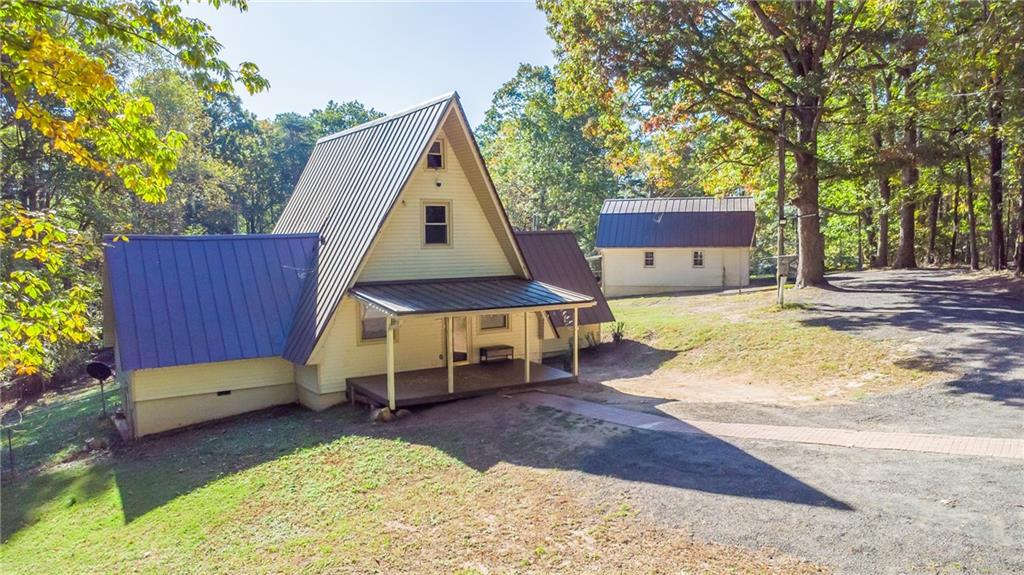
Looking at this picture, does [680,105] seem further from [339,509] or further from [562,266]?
[339,509]

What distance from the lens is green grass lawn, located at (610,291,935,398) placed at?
1319cm

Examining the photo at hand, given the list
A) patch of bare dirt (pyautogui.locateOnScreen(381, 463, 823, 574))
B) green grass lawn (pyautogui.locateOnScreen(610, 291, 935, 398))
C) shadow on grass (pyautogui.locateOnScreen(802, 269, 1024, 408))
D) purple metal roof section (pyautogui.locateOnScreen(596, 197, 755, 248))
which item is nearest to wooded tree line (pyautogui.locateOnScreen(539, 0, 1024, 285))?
shadow on grass (pyautogui.locateOnScreen(802, 269, 1024, 408))

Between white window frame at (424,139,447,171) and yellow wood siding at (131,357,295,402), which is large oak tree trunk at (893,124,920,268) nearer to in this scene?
white window frame at (424,139,447,171)

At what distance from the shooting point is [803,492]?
7.00 meters

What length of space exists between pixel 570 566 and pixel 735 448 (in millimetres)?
3631

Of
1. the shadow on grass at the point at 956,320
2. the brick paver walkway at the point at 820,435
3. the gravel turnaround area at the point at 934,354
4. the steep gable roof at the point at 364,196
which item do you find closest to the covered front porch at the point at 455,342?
the steep gable roof at the point at 364,196

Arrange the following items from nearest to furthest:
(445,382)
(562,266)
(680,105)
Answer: (445,382)
(562,266)
(680,105)

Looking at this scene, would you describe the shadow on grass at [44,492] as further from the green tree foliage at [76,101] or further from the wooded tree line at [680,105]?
the green tree foliage at [76,101]

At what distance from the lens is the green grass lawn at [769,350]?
13.2 meters

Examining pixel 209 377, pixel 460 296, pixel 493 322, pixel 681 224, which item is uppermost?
pixel 681 224

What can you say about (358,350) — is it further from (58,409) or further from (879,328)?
(879,328)

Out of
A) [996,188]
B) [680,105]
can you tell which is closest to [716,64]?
[680,105]

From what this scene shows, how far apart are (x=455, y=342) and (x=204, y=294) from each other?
542cm

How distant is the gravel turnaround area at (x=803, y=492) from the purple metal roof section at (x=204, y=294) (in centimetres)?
534
